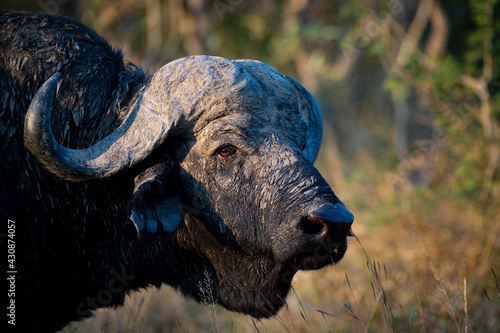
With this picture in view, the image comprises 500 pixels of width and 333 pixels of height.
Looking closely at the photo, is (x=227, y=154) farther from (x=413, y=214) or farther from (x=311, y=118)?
(x=413, y=214)

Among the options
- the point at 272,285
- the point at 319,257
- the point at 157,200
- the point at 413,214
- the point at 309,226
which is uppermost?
the point at 157,200

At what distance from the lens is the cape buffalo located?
3084mm

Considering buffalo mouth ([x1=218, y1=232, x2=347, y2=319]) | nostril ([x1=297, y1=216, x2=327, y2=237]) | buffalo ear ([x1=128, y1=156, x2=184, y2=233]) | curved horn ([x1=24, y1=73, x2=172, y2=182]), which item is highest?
curved horn ([x1=24, y1=73, x2=172, y2=182])

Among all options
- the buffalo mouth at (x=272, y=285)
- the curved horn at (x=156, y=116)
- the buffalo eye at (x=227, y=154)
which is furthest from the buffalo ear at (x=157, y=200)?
the buffalo mouth at (x=272, y=285)

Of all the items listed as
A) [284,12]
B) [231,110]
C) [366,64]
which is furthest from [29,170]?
[366,64]

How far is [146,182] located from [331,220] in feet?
3.71

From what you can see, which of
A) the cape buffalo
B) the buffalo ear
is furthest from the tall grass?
the buffalo ear

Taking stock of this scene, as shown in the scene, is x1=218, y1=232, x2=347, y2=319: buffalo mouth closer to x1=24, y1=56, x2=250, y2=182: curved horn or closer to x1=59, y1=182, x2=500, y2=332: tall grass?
x1=24, y1=56, x2=250, y2=182: curved horn

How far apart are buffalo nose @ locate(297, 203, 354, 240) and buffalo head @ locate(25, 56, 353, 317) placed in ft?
0.03

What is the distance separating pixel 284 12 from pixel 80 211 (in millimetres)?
11257

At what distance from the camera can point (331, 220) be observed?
112 inches

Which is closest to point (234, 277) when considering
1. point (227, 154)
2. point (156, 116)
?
point (227, 154)

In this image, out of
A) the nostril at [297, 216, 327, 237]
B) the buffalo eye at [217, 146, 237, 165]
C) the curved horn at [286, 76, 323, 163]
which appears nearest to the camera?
the nostril at [297, 216, 327, 237]

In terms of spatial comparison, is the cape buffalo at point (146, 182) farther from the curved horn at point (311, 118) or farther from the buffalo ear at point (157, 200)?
the curved horn at point (311, 118)
